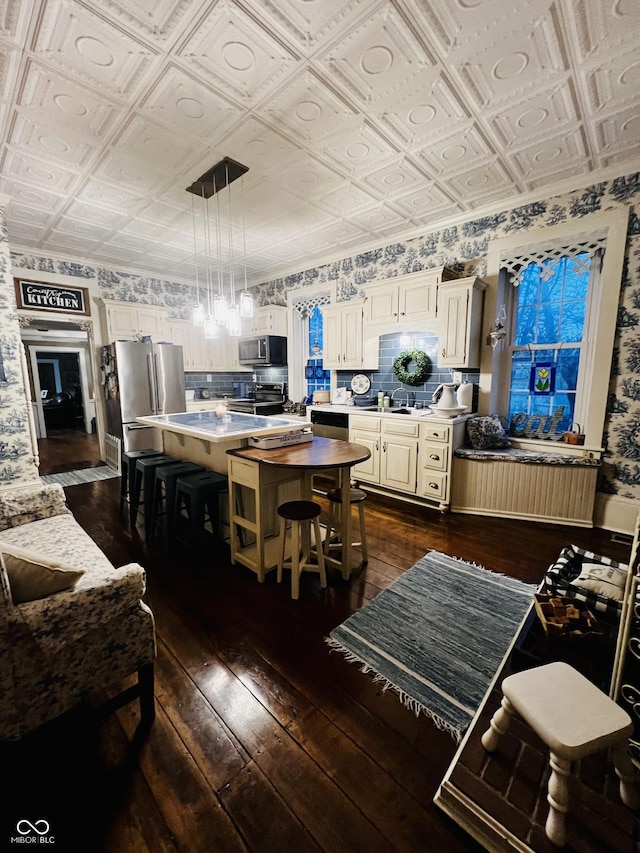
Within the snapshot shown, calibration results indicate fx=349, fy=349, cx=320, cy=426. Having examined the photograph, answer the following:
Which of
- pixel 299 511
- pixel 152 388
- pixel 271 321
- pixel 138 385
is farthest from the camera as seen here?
pixel 271 321

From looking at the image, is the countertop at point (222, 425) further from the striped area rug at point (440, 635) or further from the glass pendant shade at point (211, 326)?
the striped area rug at point (440, 635)

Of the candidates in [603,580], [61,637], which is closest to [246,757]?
[61,637]

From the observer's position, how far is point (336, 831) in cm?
109

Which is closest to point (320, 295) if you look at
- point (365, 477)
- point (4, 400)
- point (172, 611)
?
point (365, 477)

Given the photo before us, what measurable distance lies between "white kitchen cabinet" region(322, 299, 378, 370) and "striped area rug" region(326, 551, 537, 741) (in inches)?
110

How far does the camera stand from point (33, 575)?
1.20 m

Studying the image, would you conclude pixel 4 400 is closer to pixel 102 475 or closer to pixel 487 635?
pixel 102 475

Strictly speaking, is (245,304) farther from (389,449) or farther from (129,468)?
(389,449)

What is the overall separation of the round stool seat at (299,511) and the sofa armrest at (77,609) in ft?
3.17

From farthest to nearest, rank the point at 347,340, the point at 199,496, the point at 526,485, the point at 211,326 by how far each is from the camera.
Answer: the point at 347,340 → the point at 526,485 → the point at 211,326 → the point at 199,496

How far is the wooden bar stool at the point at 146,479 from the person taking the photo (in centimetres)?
303

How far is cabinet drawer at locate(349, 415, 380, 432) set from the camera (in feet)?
13.4

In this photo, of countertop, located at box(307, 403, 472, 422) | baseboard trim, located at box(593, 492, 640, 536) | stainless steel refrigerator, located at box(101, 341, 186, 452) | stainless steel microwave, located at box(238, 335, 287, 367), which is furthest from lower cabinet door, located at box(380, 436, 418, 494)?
stainless steel refrigerator, located at box(101, 341, 186, 452)

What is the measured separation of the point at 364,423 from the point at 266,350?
231 centimetres
